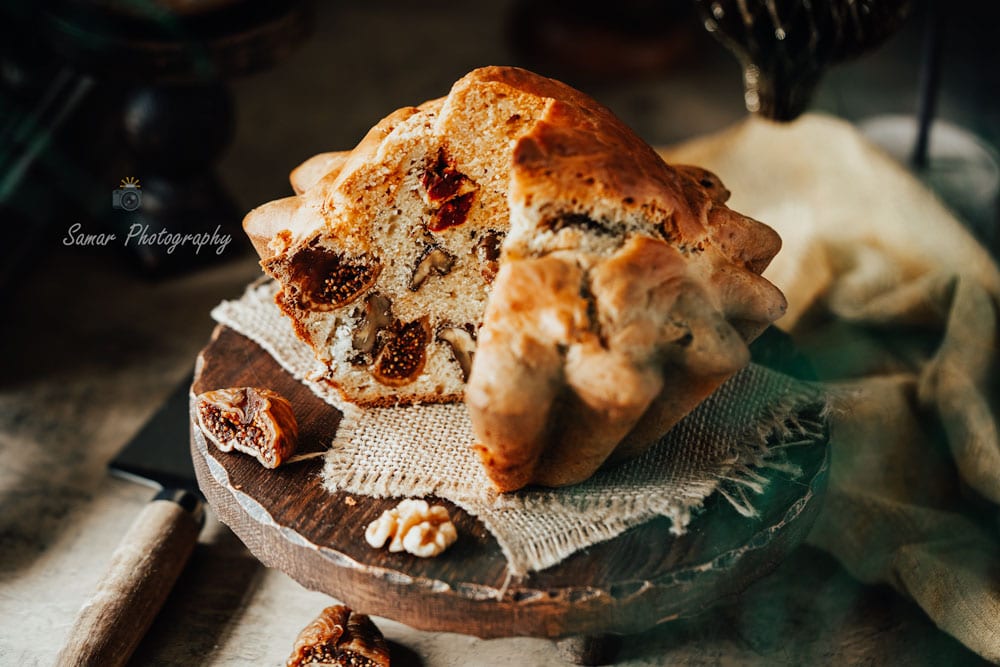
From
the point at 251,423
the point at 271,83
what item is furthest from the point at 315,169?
the point at 271,83

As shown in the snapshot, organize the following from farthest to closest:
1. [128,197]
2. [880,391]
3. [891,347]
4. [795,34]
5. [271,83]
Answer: [271,83] → [128,197] → [891,347] → [795,34] → [880,391]

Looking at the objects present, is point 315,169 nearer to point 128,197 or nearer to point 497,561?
point 497,561

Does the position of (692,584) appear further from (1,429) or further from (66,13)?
(66,13)

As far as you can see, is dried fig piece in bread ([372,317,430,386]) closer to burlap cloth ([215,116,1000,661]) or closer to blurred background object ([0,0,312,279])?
burlap cloth ([215,116,1000,661])

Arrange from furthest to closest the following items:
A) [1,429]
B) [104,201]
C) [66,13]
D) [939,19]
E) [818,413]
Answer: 1. [104,201]
2. [939,19]
3. [66,13]
4. [1,429]
5. [818,413]

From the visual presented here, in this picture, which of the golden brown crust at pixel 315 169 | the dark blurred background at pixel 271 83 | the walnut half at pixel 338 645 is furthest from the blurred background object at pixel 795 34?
the walnut half at pixel 338 645

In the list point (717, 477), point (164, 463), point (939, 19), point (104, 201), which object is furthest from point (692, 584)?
point (104, 201)

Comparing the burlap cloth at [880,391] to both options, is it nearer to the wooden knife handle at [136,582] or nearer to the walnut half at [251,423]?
the walnut half at [251,423]
